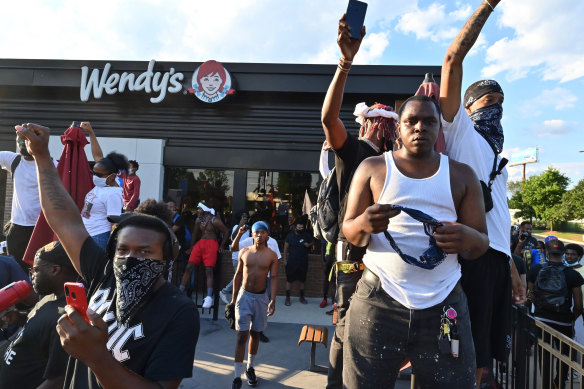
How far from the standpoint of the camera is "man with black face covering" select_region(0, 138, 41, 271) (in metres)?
3.81

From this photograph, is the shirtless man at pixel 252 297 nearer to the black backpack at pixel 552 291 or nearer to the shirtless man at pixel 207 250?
the shirtless man at pixel 207 250

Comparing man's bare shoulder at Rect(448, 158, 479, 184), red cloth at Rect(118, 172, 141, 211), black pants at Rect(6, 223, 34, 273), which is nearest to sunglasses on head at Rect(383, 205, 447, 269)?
man's bare shoulder at Rect(448, 158, 479, 184)

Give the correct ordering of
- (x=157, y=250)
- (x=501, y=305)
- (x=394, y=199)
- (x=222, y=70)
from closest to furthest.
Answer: (x=394, y=199), (x=157, y=250), (x=501, y=305), (x=222, y=70)

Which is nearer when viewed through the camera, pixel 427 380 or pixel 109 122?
pixel 427 380

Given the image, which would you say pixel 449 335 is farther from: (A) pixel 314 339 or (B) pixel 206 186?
(B) pixel 206 186

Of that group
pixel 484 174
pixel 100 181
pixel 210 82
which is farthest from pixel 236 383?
pixel 210 82

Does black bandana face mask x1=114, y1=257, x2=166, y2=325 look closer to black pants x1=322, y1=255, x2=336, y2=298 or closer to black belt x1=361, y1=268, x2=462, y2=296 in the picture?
black belt x1=361, y1=268, x2=462, y2=296

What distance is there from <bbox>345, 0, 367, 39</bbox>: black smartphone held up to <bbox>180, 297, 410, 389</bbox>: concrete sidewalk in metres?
4.13

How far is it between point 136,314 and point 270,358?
4.10 metres

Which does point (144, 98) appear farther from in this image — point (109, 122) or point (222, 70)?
point (222, 70)

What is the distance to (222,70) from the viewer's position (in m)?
10.5

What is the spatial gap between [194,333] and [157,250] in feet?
1.41

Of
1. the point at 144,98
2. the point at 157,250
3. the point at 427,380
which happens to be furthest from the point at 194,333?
the point at 144,98

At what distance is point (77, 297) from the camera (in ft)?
4.24
